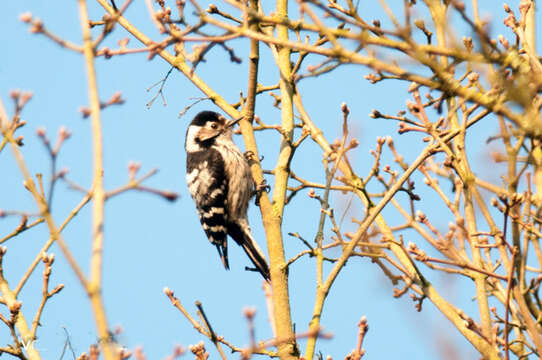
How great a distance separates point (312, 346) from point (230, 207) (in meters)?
3.92

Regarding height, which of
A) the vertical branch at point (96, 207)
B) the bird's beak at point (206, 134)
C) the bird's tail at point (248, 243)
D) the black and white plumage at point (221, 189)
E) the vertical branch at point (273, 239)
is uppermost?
the bird's beak at point (206, 134)

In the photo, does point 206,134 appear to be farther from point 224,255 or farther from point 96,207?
point 96,207

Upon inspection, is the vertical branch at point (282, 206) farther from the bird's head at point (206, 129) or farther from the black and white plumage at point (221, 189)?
the bird's head at point (206, 129)

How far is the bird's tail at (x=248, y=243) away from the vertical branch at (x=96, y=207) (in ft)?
13.8

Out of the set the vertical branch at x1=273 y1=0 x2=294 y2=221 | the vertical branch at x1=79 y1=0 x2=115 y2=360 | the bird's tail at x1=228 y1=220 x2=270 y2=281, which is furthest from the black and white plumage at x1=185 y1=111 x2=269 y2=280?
the vertical branch at x1=79 y1=0 x2=115 y2=360

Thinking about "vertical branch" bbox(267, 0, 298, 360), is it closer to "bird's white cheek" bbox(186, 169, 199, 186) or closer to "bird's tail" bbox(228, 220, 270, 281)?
"bird's tail" bbox(228, 220, 270, 281)

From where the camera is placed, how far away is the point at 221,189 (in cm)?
744

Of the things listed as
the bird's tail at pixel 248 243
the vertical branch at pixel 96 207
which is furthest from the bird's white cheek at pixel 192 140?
the vertical branch at pixel 96 207

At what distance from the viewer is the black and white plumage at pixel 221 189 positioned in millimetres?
7316

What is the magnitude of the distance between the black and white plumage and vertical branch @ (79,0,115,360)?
4908 mm

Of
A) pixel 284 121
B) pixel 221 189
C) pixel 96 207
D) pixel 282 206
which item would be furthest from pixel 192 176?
pixel 96 207

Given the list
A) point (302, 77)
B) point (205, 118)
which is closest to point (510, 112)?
point (302, 77)

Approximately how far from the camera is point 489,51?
8.10ft

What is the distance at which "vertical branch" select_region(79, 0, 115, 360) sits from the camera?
180 centimetres
